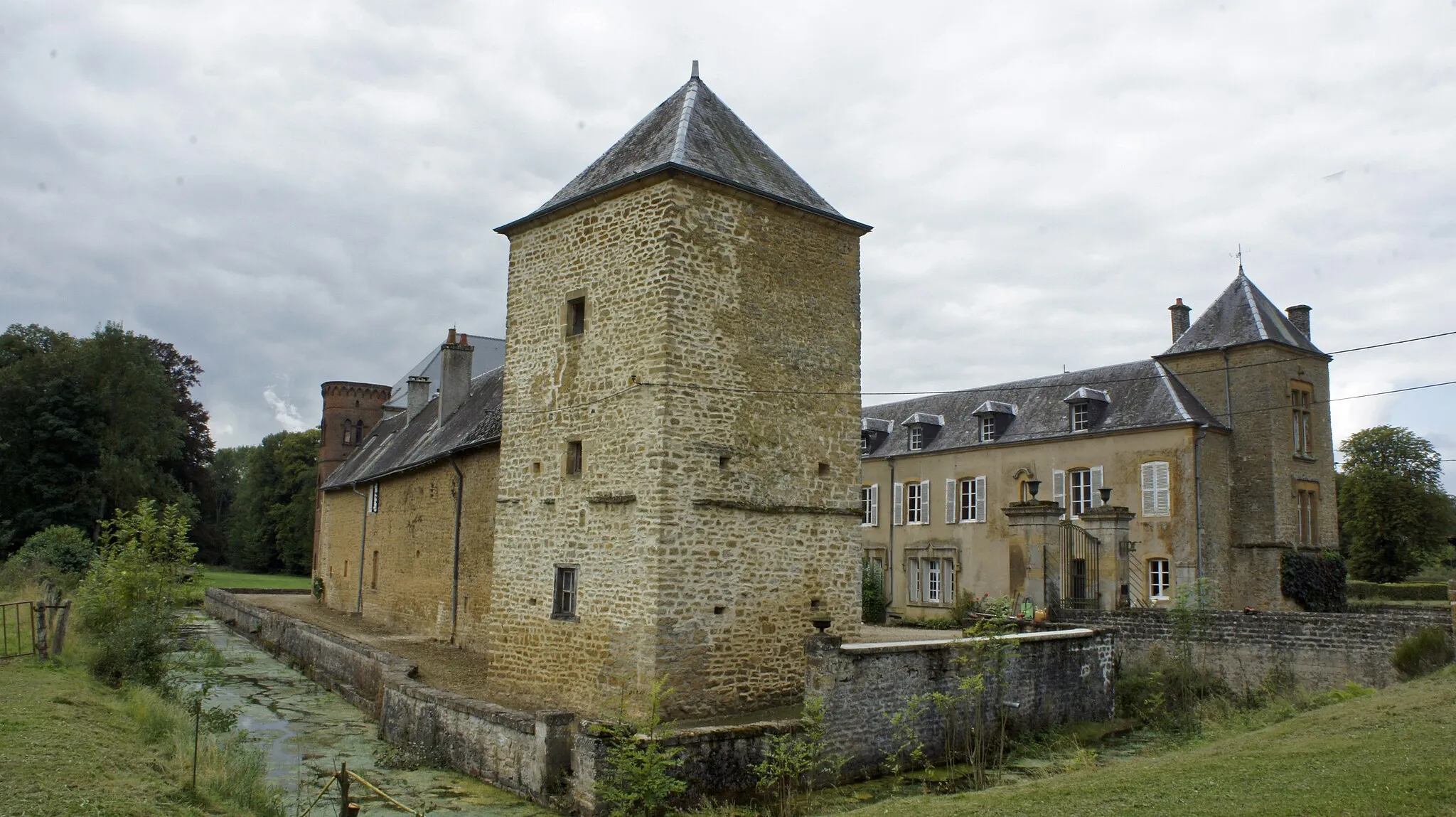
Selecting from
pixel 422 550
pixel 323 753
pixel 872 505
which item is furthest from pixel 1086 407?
pixel 323 753

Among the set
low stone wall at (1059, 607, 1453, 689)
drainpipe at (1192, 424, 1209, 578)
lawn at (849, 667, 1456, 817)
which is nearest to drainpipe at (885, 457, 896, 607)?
drainpipe at (1192, 424, 1209, 578)

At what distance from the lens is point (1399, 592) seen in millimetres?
33031

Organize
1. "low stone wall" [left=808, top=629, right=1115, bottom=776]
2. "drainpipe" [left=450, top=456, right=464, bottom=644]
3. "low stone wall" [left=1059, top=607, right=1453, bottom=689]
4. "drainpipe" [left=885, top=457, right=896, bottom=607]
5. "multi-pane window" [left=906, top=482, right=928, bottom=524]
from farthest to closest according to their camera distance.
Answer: "drainpipe" [left=885, top=457, right=896, bottom=607]
"multi-pane window" [left=906, top=482, right=928, bottom=524]
"drainpipe" [left=450, top=456, right=464, bottom=644]
"low stone wall" [left=1059, top=607, right=1453, bottom=689]
"low stone wall" [left=808, top=629, right=1115, bottom=776]

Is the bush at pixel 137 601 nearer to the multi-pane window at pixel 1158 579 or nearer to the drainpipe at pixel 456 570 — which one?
the drainpipe at pixel 456 570

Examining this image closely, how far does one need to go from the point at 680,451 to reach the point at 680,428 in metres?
0.28

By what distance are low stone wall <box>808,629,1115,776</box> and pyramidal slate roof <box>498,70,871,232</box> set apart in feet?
19.5

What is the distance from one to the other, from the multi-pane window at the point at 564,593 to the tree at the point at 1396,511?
115 feet

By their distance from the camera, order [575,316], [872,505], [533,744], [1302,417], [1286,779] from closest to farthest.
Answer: [1286,779] → [533,744] → [575,316] → [1302,417] → [872,505]

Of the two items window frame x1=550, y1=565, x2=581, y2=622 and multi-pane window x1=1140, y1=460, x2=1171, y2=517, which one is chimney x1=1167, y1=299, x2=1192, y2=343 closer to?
multi-pane window x1=1140, y1=460, x2=1171, y2=517

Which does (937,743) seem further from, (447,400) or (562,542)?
(447,400)

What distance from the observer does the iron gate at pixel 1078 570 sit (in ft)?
57.7

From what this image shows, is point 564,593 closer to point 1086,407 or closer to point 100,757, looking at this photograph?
point 100,757

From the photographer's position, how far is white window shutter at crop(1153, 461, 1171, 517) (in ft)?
75.3

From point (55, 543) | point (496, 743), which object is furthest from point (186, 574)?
point (55, 543)
